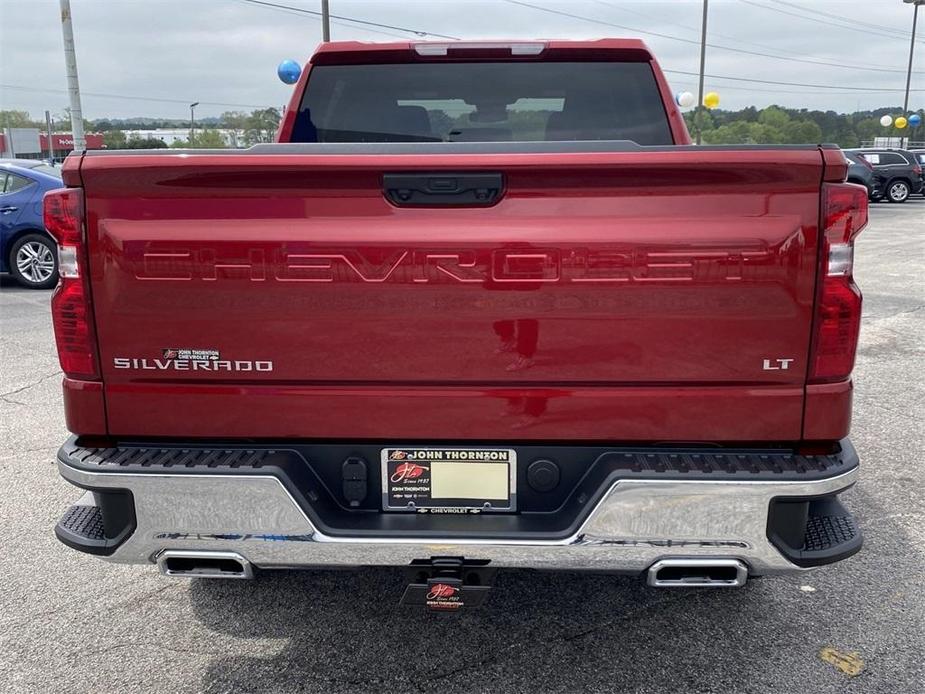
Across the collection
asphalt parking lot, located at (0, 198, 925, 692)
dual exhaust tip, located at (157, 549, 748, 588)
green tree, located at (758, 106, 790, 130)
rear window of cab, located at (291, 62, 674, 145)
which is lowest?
asphalt parking lot, located at (0, 198, 925, 692)

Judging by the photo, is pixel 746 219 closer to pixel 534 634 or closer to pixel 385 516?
pixel 385 516

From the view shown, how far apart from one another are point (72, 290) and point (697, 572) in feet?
6.54

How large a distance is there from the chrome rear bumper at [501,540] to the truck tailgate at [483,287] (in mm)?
189

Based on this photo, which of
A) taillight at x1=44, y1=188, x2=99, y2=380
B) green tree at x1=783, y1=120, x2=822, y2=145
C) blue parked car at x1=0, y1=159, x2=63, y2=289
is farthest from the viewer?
green tree at x1=783, y1=120, x2=822, y2=145

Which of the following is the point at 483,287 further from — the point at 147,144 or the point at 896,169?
the point at 896,169

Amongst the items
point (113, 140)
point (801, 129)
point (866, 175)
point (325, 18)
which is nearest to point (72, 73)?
point (325, 18)

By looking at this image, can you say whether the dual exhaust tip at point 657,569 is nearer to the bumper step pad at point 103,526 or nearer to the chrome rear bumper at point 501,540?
the chrome rear bumper at point 501,540

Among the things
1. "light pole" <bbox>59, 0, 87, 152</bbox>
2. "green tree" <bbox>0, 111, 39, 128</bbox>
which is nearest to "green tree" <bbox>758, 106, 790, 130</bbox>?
"light pole" <bbox>59, 0, 87, 152</bbox>

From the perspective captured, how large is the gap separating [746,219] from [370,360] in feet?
3.65

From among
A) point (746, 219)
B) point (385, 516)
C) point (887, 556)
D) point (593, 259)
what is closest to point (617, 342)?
point (593, 259)

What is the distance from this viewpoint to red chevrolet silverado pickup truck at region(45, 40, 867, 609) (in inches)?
89.8

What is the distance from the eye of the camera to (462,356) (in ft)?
7.79

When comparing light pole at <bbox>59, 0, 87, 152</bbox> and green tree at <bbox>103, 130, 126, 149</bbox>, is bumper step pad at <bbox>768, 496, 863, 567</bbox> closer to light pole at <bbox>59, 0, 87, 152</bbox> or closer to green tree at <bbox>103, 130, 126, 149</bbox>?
light pole at <bbox>59, 0, 87, 152</bbox>

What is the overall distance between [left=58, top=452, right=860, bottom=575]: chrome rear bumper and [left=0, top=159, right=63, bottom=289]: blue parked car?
31.3ft
